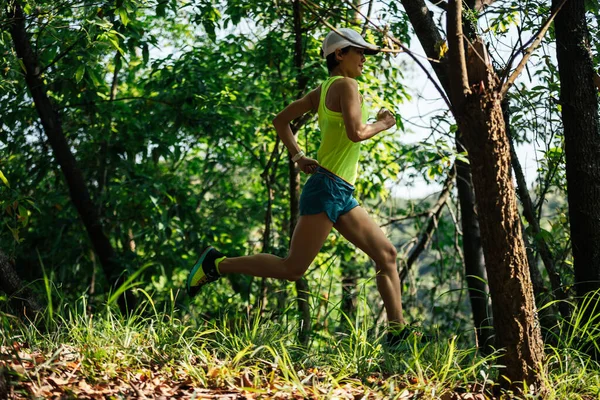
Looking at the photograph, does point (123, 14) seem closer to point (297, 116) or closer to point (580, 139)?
point (297, 116)

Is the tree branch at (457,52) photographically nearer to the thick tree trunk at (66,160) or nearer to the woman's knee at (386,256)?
the woman's knee at (386,256)

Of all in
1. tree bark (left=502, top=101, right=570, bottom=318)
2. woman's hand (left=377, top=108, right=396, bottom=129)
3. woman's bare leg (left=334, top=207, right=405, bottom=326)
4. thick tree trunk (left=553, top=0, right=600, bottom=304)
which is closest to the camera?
woman's hand (left=377, top=108, right=396, bottom=129)

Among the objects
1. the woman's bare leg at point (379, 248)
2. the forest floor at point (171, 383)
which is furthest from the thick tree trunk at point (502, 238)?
the woman's bare leg at point (379, 248)

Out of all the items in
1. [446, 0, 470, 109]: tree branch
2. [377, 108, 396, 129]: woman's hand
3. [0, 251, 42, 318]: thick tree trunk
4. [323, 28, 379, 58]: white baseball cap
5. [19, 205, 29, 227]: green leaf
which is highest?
[323, 28, 379, 58]: white baseball cap

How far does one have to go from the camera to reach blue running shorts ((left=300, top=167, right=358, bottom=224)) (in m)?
4.12

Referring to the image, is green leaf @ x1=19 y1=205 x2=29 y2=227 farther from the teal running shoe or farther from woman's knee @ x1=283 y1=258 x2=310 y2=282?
woman's knee @ x1=283 y1=258 x2=310 y2=282

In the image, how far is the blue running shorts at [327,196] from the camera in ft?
13.5

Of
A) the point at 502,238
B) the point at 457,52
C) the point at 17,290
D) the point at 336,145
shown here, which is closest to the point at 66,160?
the point at 17,290

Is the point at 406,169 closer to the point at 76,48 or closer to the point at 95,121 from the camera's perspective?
the point at 95,121

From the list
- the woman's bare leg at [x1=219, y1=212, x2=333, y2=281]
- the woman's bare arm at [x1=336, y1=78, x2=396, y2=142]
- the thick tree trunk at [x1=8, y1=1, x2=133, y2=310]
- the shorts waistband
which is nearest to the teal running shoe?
the woman's bare leg at [x1=219, y1=212, x2=333, y2=281]

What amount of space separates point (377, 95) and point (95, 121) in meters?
2.83

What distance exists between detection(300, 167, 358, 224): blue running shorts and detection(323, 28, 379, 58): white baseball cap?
2.18ft

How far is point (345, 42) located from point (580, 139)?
172 centimetres

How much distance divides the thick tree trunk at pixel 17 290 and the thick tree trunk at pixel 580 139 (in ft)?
10.6
